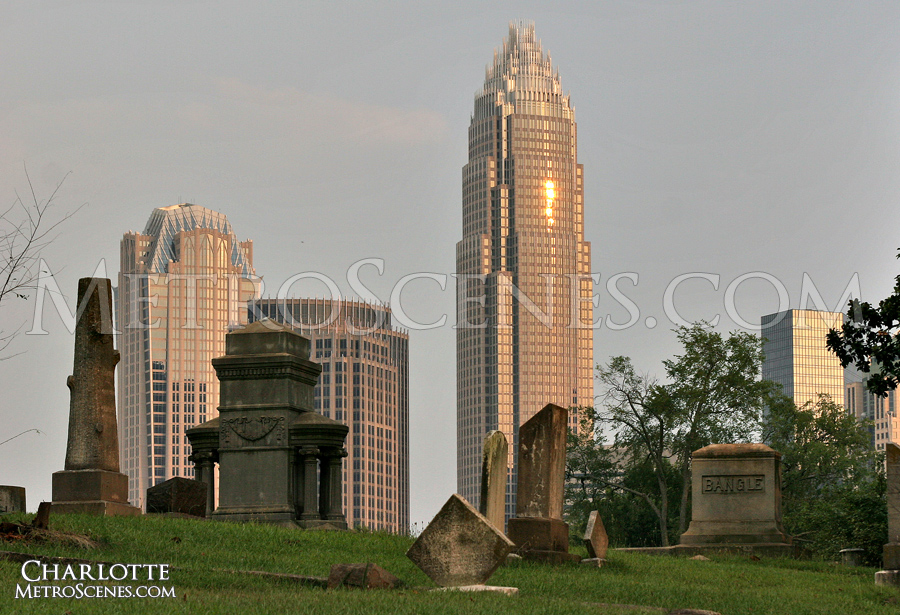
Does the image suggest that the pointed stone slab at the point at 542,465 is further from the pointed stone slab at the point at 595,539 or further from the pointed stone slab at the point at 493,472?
the pointed stone slab at the point at 595,539

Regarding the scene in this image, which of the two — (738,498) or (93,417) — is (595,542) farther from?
(93,417)

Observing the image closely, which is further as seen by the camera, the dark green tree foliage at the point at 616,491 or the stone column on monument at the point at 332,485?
the dark green tree foliage at the point at 616,491

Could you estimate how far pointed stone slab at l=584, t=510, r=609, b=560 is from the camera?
18.5 metres

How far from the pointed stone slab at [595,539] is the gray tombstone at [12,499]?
793cm

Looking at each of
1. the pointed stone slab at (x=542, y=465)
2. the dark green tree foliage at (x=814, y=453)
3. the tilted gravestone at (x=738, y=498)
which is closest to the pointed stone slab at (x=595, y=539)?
the pointed stone slab at (x=542, y=465)

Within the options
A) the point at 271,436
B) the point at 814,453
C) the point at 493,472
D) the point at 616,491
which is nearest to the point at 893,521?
the point at 493,472

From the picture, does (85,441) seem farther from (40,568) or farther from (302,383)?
(40,568)

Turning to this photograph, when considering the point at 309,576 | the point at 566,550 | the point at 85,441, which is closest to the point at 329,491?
the point at 85,441

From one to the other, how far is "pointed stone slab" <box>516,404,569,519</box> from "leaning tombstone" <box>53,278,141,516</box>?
6.13 metres

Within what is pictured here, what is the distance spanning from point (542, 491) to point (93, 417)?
7.31 meters

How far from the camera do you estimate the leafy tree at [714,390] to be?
46.5m

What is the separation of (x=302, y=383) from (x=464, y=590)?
944 centimetres

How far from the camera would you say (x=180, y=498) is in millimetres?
24422

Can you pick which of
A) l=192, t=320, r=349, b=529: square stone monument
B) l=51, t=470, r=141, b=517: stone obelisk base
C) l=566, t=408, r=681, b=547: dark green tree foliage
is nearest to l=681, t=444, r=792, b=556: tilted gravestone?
l=192, t=320, r=349, b=529: square stone monument
